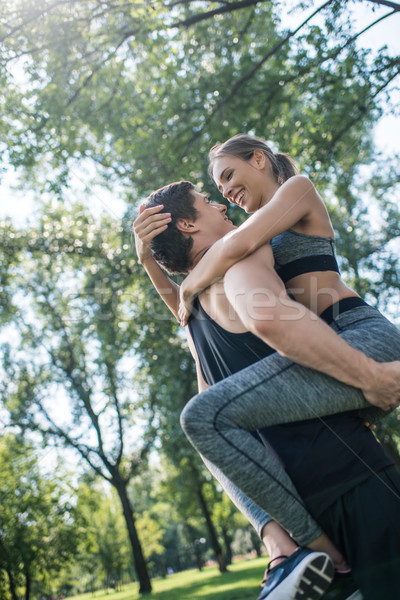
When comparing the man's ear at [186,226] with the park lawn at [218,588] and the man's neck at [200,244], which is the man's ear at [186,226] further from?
the park lawn at [218,588]

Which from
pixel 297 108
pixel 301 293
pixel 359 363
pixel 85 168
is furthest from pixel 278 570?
pixel 85 168

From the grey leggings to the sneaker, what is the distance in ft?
0.36

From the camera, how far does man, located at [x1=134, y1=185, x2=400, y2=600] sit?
1.87 m

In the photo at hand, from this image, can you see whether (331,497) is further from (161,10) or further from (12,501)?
(12,501)

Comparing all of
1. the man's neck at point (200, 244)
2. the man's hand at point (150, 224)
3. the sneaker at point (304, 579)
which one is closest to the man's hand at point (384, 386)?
the sneaker at point (304, 579)

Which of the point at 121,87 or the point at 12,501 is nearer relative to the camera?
the point at 121,87

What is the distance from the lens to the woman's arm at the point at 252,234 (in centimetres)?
209

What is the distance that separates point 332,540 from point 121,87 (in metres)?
11.0

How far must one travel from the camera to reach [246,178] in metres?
2.89

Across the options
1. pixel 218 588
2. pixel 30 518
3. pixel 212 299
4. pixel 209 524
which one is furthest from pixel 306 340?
pixel 30 518

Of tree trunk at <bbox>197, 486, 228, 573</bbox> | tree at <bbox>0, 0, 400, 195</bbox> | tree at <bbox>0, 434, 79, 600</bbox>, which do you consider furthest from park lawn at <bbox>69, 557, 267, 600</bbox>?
tree at <bbox>0, 0, 400, 195</bbox>

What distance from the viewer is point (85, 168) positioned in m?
16.1

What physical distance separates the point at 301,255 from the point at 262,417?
2.93ft

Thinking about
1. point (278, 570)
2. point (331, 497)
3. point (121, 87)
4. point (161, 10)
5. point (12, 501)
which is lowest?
point (278, 570)
